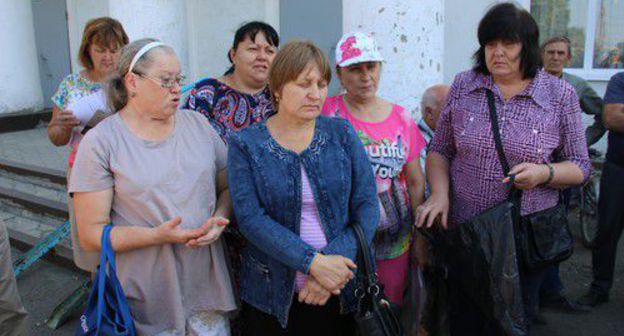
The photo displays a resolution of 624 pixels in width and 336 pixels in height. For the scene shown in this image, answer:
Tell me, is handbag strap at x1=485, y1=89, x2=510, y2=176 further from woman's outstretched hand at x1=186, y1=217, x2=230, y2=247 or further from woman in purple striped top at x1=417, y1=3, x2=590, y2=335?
woman's outstretched hand at x1=186, y1=217, x2=230, y2=247

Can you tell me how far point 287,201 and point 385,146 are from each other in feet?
2.30

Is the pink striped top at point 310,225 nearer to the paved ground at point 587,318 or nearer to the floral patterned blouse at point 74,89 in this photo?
the floral patterned blouse at point 74,89

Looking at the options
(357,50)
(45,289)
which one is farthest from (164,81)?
(45,289)

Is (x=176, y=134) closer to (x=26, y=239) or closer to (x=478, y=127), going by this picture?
(x=478, y=127)

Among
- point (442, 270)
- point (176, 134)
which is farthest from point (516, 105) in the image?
point (176, 134)

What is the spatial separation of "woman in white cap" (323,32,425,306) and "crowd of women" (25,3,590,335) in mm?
10

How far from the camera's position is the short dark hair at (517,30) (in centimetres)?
241

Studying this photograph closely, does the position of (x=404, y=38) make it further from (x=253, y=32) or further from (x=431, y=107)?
(x=253, y=32)

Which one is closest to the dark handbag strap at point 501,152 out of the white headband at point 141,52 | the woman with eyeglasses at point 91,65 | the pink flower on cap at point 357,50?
the pink flower on cap at point 357,50

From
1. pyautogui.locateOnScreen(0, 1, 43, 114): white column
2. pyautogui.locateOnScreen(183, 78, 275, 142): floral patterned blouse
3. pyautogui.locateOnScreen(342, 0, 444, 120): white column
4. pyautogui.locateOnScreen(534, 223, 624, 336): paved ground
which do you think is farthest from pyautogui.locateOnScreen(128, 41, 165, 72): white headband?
pyautogui.locateOnScreen(0, 1, 43, 114): white column

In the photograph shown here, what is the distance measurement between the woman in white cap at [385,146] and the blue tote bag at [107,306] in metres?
1.24

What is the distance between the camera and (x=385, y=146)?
2.62m

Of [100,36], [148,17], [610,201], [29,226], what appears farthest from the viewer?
[29,226]

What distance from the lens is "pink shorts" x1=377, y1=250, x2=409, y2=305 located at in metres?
2.73
